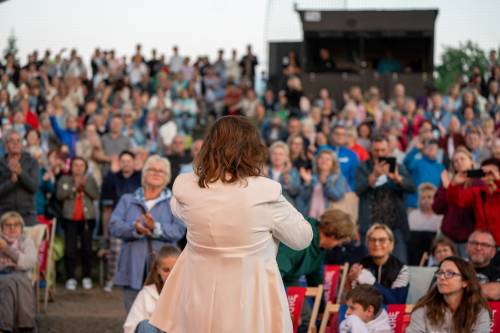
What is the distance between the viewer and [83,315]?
10.4 m

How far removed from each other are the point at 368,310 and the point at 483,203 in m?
2.40

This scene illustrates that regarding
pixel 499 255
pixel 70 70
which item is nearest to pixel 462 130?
pixel 499 255

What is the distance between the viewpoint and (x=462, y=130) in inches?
599

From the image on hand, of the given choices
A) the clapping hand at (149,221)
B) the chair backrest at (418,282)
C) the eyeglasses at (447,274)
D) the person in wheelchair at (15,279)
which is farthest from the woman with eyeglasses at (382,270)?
the person in wheelchair at (15,279)

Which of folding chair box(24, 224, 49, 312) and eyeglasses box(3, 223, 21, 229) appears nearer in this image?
eyeglasses box(3, 223, 21, 229)

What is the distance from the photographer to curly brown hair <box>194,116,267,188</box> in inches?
196

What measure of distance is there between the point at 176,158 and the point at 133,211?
457 cm

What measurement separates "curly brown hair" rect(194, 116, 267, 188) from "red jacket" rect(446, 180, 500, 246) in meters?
4.95

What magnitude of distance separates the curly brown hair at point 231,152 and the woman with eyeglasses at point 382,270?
3.57 metres

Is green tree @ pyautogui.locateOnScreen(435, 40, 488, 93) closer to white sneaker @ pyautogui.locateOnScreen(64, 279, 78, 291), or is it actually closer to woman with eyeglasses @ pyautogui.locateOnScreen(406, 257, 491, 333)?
white sneaker @ pyautogui.locateOnScreen(64, 279, 78, 291)

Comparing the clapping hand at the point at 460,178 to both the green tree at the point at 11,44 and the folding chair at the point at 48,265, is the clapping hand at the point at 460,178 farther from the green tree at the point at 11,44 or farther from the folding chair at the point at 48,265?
the green tree at the point at 11,44

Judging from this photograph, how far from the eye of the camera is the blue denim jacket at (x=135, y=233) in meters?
8.81

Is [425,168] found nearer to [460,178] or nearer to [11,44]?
[460,178]

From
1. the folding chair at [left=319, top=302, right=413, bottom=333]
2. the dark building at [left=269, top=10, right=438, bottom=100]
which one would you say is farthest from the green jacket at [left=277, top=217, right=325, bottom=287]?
the dark building at [left=269, top=10, right=438, bottom=100]
